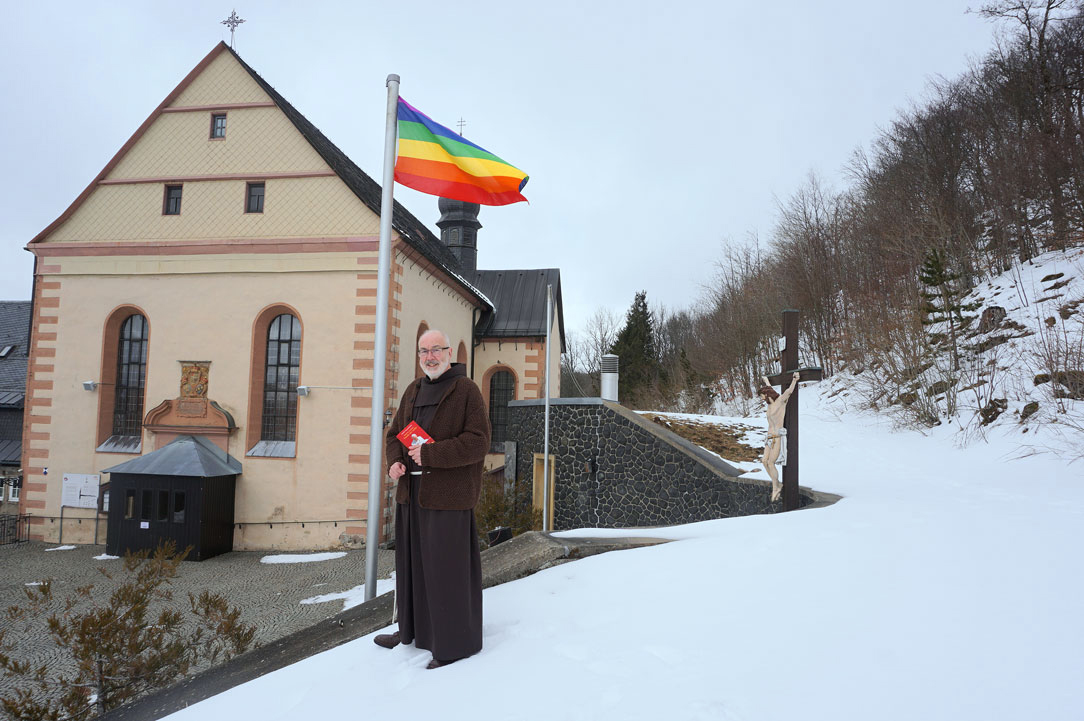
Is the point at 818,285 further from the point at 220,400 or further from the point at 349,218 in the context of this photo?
the point at 220,400

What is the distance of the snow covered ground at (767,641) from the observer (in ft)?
8.63

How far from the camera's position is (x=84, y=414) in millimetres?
14656

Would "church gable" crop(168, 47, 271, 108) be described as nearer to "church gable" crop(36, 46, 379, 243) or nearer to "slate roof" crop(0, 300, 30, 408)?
"church gable" crop(36, 46, 379, 243)

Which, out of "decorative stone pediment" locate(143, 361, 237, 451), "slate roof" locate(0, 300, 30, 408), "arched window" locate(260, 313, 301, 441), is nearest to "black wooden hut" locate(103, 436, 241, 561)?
"decorative stone pediment" locate(143, 361, 237, 451)

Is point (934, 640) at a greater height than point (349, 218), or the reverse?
point (349, 218)

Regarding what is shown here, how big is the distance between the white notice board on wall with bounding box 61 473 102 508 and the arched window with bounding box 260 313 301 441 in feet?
13.5

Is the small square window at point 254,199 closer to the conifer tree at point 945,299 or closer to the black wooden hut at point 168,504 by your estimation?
the black wooden hut at point 168,504

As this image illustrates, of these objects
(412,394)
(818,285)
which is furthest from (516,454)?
(818,285)

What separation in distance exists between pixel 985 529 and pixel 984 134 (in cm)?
2205

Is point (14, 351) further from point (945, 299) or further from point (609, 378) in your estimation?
point (945, 299)

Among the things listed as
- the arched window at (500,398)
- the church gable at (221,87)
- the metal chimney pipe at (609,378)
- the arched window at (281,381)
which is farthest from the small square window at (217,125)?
the arched window at (500,398)

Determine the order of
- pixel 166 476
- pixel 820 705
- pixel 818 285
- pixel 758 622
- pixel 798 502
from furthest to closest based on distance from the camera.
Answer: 1. pixel 818 285
2. pixel 166 476
3. pixel 798 502
4. pixel 758 622
5. pixel 820 705

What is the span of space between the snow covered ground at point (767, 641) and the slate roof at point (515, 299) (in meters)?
17.1

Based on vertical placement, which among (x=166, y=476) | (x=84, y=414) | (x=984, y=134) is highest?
(x=984, y=134)
